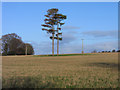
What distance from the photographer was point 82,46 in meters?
68.2

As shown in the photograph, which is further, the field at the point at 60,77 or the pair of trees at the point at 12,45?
the pair of trees at the point at 12,45

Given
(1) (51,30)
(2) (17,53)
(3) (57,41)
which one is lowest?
(2) (17,53)

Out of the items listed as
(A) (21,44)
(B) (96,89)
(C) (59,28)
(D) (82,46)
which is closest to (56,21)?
(C) (59,28)

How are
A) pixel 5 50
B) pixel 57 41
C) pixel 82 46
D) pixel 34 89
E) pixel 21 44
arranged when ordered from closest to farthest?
pixel 34 89
pixel 57 41
pixel 82 46
pixel 5 50
pixel 21 44

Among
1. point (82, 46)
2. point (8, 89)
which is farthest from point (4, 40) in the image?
point (8, 89)

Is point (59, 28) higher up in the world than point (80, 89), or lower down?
higher up

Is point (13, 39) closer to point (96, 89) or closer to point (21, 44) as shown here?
point (21, 44)

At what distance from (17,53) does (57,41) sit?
84.7 feet

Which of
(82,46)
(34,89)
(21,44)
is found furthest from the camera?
(21,44)

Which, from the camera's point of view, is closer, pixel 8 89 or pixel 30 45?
pixel 8 89

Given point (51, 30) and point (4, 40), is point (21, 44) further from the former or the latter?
point (51, 30)

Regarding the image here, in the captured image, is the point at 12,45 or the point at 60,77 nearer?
the point at 60,77

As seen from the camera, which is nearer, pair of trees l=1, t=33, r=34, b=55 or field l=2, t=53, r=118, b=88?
field l=2, t=53, r=118, b=88

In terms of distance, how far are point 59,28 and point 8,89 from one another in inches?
2132
